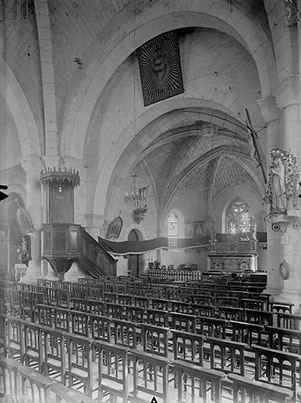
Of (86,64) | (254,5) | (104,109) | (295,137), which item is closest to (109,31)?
(86,64)

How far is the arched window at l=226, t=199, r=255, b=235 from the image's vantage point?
29.5 m

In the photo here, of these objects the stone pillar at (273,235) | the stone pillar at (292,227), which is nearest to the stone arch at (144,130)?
the stone pillar at (273,235)

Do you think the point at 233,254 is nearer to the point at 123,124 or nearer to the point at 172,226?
the point at 172,226

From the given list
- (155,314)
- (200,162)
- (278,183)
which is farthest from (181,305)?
(200,162)

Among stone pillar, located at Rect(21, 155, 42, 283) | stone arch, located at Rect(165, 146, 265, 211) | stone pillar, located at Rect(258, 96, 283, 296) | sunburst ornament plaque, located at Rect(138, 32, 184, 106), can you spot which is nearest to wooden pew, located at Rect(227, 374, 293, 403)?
stone pillar, located at Rect(258, 96, 283, 296)

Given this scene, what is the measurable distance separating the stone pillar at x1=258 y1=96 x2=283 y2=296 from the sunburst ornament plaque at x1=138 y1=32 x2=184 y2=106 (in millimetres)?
5684

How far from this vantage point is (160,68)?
16.1 metres

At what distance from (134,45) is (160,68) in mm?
1442

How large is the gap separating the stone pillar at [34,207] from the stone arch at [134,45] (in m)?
1.51

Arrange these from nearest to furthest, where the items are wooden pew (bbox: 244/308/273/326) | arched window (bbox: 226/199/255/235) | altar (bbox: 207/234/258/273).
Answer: wooden pew (bbox: 244/308/273/326)
altar (bbox: 207/234/258/273)
arched window (bbox: 226/199/255/235)

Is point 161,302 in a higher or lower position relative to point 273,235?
lower

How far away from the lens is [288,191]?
881 centimetres

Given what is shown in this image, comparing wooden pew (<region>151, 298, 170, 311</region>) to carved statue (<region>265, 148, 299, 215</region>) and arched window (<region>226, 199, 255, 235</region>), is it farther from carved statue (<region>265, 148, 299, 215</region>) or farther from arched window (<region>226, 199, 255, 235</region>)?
arched window (<region>226, 199, 255, 235</region>)

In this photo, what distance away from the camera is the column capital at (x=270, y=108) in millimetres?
10633
